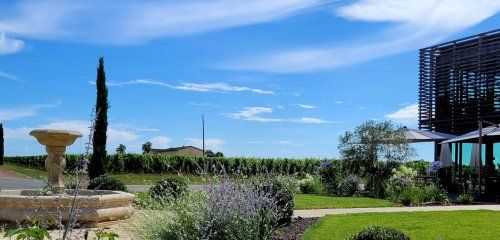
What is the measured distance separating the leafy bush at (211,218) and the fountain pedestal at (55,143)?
233 inches

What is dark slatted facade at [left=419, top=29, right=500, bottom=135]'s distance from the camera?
1079 inches

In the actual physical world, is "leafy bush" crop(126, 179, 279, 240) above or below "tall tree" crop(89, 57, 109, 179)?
below

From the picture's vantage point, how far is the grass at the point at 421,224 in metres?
8.19

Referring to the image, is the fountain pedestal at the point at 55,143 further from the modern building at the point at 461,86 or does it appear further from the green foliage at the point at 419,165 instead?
the modern building at the point at 461,86

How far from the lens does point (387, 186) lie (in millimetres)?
17250

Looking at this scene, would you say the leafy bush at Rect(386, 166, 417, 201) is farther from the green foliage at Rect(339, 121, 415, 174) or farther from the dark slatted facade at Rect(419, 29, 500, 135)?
the dark slatted facade at Rect(419, 29, 500, 135)

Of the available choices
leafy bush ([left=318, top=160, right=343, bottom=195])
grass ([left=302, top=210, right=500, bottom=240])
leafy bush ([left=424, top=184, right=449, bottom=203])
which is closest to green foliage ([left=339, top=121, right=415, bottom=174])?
leafy bush ([left=318, top=160, right=343, bottom=195])

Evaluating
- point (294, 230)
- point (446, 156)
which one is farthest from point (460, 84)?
point (294, 230)

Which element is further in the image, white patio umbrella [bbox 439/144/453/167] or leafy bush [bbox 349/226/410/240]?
white patio umbrella [bbox 439/144/453/167]

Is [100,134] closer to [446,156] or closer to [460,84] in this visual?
[446,156]

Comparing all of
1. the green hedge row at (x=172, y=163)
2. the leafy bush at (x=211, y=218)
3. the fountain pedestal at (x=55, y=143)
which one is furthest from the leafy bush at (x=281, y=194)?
the green hedge row at (x=172, y=163)

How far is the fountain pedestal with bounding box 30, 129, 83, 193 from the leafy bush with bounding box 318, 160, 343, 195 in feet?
30.0

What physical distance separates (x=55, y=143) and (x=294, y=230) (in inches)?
236

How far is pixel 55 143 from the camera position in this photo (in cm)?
1238
